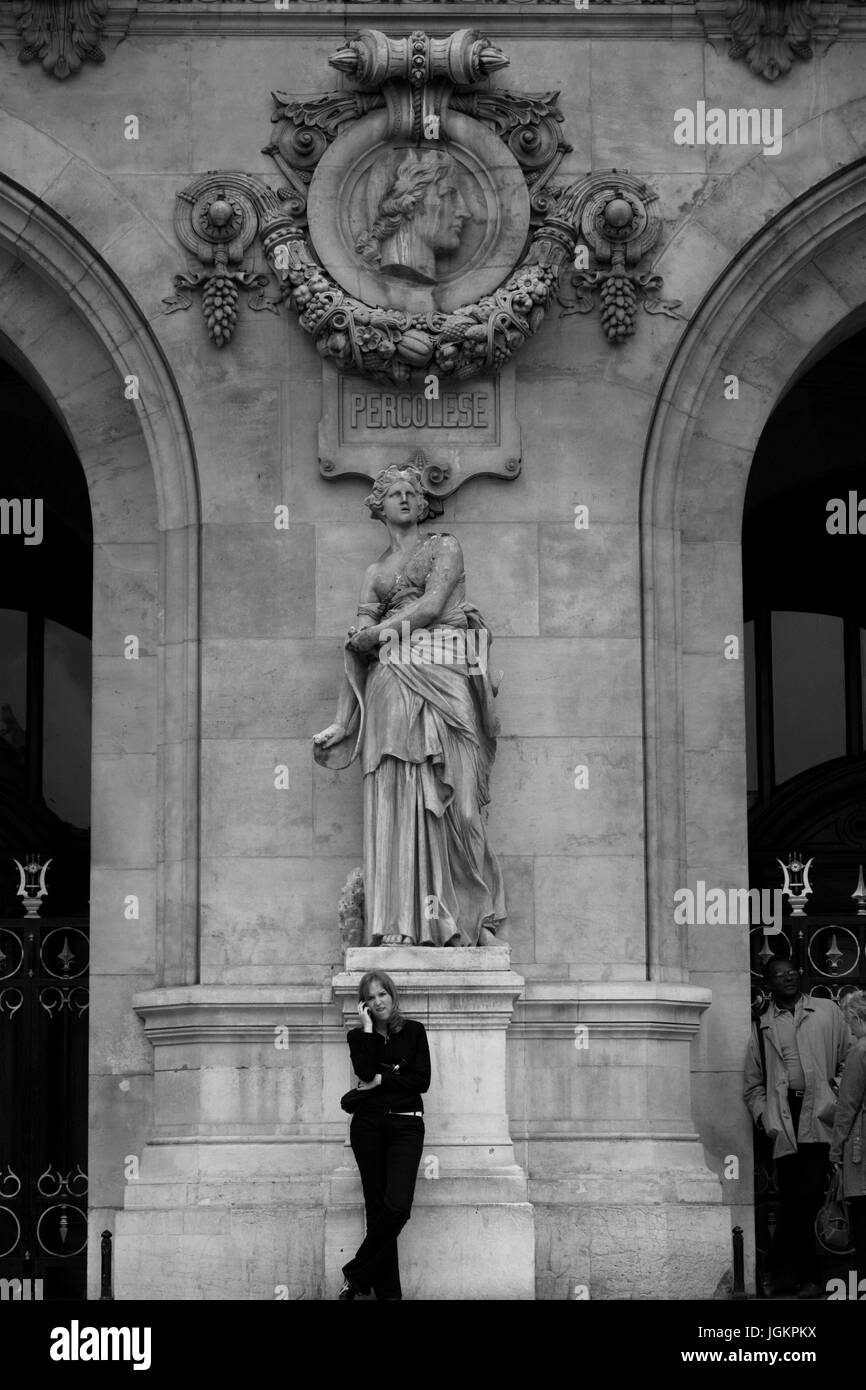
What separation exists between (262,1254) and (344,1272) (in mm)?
1248

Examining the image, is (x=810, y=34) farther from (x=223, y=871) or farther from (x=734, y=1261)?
(x=734, y=1261)

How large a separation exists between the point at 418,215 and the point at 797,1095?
698 centimetres

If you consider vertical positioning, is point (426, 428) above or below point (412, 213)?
below

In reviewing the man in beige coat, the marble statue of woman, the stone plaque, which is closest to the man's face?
the man in beige coat

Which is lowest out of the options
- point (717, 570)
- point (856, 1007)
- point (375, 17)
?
point (856, 1007)

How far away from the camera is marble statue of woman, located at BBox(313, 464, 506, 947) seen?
67.2 feet

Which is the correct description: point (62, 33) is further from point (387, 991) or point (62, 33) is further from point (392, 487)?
point (387, 991)

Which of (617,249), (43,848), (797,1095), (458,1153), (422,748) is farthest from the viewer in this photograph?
(43,848)

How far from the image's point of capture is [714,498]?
880 inches

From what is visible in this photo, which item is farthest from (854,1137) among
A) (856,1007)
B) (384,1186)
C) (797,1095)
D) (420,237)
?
(420,237)

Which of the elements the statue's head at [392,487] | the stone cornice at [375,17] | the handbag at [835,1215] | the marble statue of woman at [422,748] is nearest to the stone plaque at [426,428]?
the statue's head at [392,487]

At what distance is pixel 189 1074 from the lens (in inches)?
829

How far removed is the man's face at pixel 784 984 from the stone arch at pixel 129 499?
166 inches

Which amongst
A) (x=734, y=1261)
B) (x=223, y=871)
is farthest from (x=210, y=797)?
(x=734, y=1261)
